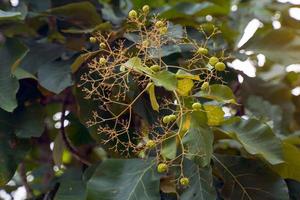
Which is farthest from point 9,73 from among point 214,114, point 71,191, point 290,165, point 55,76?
point 290,165

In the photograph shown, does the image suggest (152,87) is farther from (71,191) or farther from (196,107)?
(71,191)

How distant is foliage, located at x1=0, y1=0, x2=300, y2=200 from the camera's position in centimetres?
89

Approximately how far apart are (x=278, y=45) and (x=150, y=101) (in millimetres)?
327

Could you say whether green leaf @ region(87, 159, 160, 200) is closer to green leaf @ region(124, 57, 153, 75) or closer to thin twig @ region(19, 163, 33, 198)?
green leaf @ region(124, 57, 153, 75)

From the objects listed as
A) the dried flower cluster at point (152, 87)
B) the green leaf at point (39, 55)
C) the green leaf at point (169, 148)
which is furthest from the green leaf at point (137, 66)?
the green leaf at point (39, 55)

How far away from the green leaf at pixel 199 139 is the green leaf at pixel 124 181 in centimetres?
11

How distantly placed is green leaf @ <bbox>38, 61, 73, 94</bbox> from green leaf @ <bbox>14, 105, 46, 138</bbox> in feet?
0.20

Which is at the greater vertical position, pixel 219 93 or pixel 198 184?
pixel 219 93

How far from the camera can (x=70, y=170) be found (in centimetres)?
123

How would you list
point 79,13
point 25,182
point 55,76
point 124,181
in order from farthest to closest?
point 25,182 < point 79,13 < point 55,76 < point 124,181

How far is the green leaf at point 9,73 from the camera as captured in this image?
0.98 metres

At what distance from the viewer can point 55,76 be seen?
109cm

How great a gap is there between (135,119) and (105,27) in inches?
6.7

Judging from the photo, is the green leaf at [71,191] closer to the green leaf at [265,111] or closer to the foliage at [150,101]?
the foliage at [150,101]
